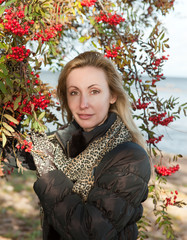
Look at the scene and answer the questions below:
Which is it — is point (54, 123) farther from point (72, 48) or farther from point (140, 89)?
point (72, 48)

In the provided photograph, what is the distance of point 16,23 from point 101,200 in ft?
2.78

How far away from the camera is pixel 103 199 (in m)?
1.39

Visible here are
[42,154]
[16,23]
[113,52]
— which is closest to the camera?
[16,23]

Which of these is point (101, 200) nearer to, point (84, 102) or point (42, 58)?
point (84, 102)

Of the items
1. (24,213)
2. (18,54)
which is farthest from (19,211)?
(18,54)

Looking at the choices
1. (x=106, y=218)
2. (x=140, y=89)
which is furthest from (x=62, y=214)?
(x=140, y=89)

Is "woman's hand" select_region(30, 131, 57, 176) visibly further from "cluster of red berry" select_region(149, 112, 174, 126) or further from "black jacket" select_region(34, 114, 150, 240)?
"cluster of red berry" select_region(149, 112, 174, 126)

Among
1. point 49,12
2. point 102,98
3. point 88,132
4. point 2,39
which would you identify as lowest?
point 88,132

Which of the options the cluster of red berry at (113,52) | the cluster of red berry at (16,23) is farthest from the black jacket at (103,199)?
the cluster of red berry at (113,52)

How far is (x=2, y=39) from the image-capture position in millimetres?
1434

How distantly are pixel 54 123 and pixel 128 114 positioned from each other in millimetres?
707

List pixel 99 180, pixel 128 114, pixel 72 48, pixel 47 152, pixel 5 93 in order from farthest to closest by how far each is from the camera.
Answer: pixel 72 48 → pixel 128 114 → pixel 47 152 → pixel 99 180 → pixel 5 93

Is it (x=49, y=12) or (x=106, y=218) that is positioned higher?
(x=49, y=12)

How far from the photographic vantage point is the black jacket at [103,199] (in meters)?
1.37
